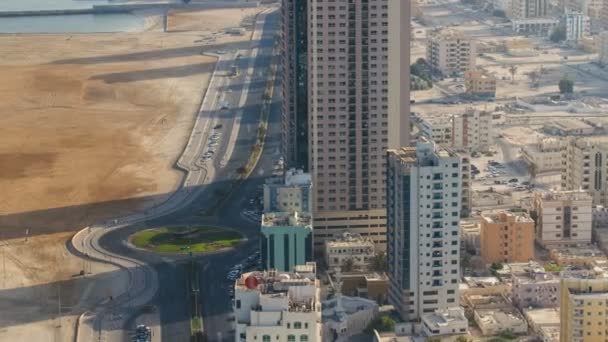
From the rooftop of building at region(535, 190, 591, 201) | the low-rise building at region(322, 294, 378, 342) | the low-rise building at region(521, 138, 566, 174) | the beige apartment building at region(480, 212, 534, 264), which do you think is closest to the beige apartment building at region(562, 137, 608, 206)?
the rooftop of building at region(535, 190, 591, 201)

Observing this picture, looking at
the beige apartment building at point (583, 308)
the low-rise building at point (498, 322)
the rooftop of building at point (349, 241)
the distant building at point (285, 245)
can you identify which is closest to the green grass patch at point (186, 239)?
the rooftop of building at point (349, 241)

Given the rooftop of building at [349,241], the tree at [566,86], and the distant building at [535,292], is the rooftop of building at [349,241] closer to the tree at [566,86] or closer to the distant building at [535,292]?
the distant building at [535,292]

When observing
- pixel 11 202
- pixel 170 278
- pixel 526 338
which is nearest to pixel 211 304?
pixel 170 278

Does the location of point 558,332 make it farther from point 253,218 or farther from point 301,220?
point 253,218

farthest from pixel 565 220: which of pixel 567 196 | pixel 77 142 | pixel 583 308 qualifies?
pixel 77 142

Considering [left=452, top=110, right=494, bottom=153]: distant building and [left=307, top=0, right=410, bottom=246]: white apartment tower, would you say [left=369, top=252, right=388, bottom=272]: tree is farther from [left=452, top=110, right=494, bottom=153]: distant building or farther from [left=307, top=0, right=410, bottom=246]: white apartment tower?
[left=452, top=110, right=494, bottom=153]: distant building
